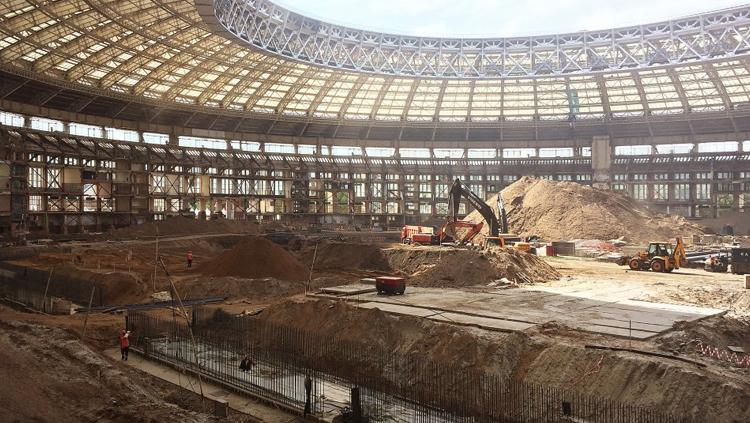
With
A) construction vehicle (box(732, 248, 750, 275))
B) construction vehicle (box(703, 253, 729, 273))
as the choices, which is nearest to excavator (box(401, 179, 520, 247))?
construction vehicle (box(703, 253, 729, 273))

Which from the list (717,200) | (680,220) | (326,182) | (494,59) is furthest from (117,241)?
(717,200)

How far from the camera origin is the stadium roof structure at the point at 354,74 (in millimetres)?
54938

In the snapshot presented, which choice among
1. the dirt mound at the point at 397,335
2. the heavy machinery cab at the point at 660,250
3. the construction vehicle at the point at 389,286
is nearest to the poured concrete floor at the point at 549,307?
the construction vehicle at the point at 389,286

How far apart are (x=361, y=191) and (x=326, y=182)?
715 centimetres

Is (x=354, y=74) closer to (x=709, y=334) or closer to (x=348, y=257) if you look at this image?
(x=348, y=257)

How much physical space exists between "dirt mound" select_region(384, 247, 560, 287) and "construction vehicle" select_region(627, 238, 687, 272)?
823 centimetres

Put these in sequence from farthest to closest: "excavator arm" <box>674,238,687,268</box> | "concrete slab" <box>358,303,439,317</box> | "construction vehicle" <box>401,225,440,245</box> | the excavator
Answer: "construction vehicle" <box>401,225,440,245</box>
the excavator
"excavator arm" <box>674,238,687,268</box>
"concrete slab" <box>358,303,439,317</box>

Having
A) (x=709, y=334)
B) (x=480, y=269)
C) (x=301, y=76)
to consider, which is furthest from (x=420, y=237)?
(x=301, y=76)

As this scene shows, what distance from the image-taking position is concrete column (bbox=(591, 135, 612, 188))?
301 feet

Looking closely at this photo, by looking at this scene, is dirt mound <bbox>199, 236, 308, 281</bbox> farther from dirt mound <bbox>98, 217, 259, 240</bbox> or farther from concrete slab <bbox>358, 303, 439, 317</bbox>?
dirt mound <bbox>98, 217, 259, 240</bbox>

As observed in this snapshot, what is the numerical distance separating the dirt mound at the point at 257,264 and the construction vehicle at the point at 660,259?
25.8m

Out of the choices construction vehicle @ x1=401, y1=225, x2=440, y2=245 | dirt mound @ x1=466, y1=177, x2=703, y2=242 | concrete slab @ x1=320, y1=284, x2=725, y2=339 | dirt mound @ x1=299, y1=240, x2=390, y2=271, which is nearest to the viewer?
concrete slab @ x1=320, y1=284, x2=725, y2=339

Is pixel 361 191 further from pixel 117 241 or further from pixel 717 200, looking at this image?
pixel 717 200

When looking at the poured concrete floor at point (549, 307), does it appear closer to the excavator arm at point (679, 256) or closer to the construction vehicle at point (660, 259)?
the construction vehicle at point (660, 259)
